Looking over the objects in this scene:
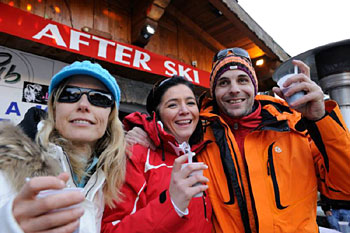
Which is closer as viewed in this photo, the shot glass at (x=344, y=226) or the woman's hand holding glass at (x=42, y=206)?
the woman's hand holding glass at (x=42, y=206)

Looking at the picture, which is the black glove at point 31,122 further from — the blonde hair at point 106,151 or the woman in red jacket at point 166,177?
the woman in red jacket at point 166,177

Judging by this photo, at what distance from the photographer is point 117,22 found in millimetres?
4281

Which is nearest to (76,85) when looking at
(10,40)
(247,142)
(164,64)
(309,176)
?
(247,142)

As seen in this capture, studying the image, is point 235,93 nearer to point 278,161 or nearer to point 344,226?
point 278,161

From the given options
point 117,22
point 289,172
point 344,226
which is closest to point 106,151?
point 289,172

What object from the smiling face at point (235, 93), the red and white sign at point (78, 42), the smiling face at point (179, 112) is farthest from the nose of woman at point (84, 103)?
the red and white sign at point (78, 42)

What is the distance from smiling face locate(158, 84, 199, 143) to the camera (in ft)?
6.43

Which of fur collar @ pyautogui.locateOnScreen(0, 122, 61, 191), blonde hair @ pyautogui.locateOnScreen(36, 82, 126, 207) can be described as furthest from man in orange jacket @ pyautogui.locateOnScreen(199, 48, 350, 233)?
fur collar @ pyautogui.locateOnScreen(0, 122, 61, 191)

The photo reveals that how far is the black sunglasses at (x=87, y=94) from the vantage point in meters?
1.53

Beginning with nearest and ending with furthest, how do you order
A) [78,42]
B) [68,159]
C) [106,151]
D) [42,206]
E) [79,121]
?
1. [42,206]
2. [68,159]
3. [79,121]
4. [106,151]
5. [78,42]

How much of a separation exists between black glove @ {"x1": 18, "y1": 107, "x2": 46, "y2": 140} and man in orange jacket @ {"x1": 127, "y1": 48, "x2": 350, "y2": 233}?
2.17 ft

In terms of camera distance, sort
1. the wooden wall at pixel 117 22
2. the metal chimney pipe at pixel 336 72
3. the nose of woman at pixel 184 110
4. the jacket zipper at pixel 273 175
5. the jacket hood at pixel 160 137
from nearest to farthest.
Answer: the jacket zipper at pixel 273 175 < the jacket hood at pixel 160 137 < the nose of woman at pixel 184 110 < the metal chimney pipe at pixel 336 72 < the wooden wall at pixel 117 22

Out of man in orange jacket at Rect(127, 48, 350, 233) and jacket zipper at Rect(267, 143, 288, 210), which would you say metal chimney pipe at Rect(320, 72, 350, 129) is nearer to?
man in orange jacket at Rect(127, 48, 350, 233)

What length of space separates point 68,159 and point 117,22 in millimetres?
3596
